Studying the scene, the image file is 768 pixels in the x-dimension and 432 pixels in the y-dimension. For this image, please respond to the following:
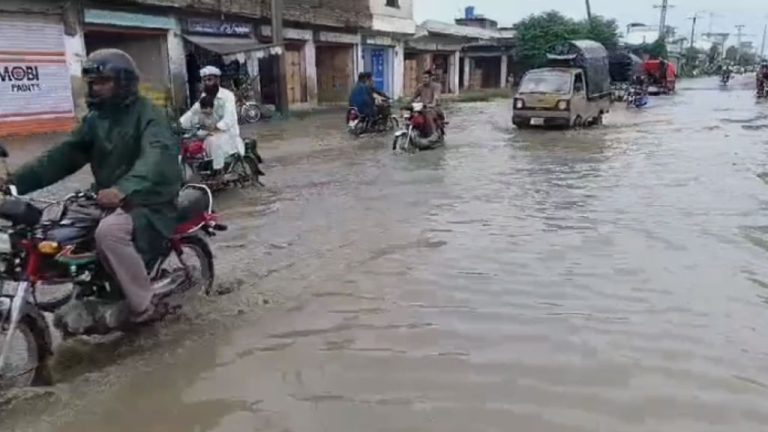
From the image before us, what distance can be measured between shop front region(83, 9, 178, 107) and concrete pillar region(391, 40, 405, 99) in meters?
14.6

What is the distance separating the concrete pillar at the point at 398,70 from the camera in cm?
3219

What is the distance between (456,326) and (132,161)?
2.21 meters

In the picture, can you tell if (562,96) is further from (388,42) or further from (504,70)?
(504,70)

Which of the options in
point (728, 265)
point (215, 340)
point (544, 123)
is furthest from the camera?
point (544, 123)

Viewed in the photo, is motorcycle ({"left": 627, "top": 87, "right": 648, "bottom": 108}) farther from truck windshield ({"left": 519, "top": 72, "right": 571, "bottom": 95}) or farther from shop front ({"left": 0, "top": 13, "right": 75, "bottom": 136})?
shop front ({"left": 0, "top": 13, "right": 75, "bottom": 136})

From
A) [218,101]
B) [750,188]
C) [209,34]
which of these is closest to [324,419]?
[218,101]

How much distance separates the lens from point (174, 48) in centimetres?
1888

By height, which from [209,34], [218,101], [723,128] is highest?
[209,34]

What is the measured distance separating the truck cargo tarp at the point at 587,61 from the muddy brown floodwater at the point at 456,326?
11.5m

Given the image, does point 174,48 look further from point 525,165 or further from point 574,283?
point 574,283

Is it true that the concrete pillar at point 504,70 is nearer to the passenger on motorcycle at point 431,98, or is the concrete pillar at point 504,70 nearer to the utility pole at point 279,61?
the utility pole at point 279,61

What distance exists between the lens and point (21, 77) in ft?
48.0

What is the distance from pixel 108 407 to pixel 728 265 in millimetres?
4790

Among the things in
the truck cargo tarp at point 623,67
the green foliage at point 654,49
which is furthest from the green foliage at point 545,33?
the green foliage at point 654,49
